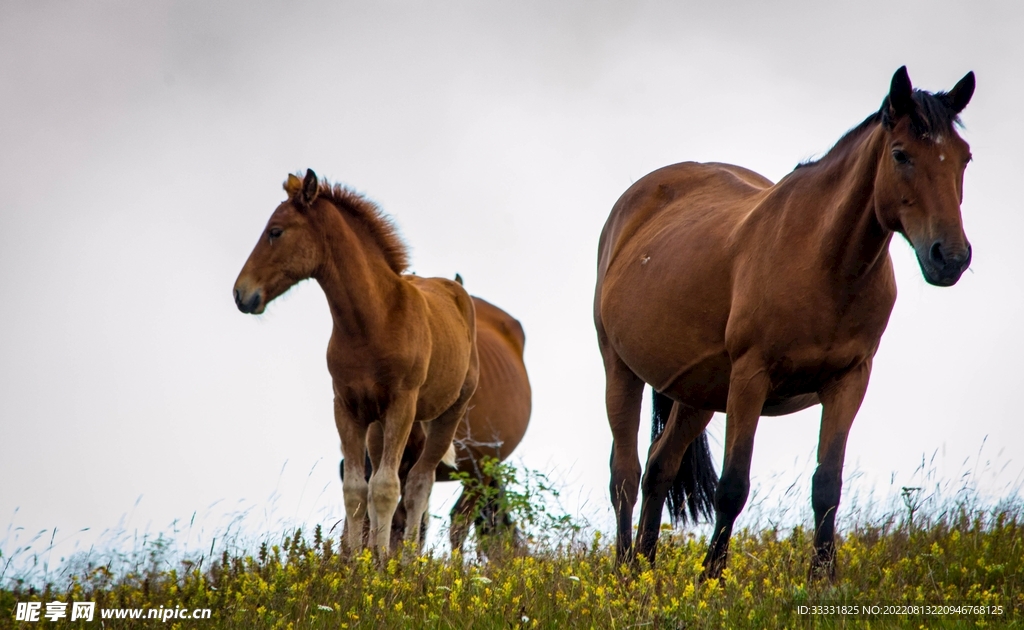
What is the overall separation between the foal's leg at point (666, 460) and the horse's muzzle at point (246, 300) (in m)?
2.89

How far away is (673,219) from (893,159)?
7.54ft

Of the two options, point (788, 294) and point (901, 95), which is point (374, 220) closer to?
point (788, 294)

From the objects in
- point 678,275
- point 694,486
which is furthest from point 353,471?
point 678,275

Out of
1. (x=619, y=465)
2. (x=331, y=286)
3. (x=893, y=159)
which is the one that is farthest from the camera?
(x=331, y=286)

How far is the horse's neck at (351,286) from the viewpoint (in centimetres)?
789

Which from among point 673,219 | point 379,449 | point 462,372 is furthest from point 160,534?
point 673,219

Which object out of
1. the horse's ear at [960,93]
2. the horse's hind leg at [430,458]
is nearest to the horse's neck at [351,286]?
the horse's hind leg at [430,458]

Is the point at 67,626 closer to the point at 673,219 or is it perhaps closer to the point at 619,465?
the point at 619,465

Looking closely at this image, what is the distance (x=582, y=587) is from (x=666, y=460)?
2.14 metres

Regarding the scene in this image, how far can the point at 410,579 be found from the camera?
5.51 meters

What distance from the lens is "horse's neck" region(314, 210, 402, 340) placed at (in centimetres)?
789

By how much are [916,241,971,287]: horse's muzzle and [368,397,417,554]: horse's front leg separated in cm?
402

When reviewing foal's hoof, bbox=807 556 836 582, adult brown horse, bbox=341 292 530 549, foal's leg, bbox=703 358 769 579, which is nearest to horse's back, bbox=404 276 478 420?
adult brown horse, bbox=341 292 530 549

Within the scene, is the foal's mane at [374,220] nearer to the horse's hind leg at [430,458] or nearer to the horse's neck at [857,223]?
the horse's hind leg at [430,458]
